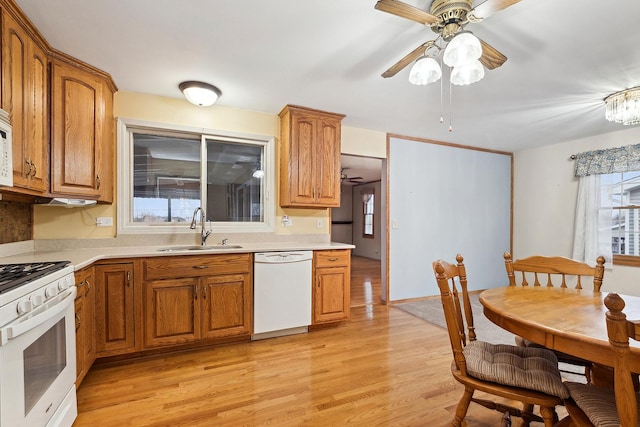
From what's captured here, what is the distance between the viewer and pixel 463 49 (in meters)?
1.49

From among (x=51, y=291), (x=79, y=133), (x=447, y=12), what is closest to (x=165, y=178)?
(x=79, y=133)

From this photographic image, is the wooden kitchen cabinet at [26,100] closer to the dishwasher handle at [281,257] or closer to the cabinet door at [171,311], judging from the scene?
the cabinet door at [171,311]

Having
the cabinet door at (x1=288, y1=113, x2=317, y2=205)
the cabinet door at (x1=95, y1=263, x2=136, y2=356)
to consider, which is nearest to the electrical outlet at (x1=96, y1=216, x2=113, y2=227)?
the cabinet door at (x1=95, y1=263, x2=136, y2=356)

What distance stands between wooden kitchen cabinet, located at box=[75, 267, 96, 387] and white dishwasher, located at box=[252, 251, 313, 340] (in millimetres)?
1223

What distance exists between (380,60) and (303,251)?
184cm

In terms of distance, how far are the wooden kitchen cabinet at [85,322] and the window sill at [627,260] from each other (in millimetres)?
5773

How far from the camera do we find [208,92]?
8.80 ft

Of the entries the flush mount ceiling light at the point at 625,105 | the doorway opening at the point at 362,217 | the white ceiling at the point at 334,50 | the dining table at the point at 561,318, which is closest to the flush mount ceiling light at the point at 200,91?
the white ceiling at the point at 334,50

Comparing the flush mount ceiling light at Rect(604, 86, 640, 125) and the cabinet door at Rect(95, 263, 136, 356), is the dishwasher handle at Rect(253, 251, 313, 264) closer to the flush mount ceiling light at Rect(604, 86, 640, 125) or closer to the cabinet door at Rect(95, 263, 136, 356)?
the cabinet door at Rect(95, 263, 136, 356)

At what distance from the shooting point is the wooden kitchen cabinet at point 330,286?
10.1 feet

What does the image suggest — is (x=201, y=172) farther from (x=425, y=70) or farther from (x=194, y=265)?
(x=425, y=70)

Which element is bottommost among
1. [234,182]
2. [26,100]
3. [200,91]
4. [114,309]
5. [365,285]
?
[365,285]

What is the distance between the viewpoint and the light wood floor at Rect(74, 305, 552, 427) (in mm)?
1747

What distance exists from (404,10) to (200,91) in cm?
192
